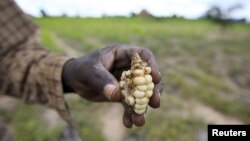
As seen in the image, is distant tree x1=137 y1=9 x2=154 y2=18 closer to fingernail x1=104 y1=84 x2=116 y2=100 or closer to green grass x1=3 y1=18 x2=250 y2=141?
green grass x1=3 y1=18 x2=250 y2=141

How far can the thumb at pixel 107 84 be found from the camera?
109 cm

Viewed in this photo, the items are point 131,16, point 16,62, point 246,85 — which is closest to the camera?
point 16,62

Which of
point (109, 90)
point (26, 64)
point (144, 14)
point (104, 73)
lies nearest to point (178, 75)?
point (26, 64)

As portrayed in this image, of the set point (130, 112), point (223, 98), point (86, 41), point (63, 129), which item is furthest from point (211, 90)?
point (130, 112)

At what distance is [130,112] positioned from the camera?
1.08m

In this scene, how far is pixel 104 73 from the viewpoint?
1244 millimetres

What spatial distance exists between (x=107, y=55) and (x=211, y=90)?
21.6 feet

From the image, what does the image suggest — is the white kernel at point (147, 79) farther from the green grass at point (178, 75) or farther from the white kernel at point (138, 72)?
the green grass at point (178, 75)

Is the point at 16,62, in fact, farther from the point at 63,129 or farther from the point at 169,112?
the point at 169,112

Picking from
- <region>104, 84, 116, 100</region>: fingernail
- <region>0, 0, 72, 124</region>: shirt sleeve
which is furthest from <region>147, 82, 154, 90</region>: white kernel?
<region>0, 0, 72, 124</region>: shirt sleeve

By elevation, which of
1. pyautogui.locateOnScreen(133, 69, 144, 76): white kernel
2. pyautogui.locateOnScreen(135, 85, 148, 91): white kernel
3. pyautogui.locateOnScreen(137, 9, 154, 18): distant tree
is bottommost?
pyautogui.locateOnScreen(137, 9, 154, 18): distant tree

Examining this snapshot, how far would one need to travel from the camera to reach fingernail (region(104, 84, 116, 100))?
43.5 inches

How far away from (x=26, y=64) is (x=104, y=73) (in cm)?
65

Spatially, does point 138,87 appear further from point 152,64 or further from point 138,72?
point 152,64
